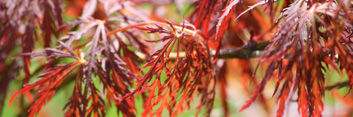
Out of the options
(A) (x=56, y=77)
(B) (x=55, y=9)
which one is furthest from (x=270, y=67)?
(B) (x=55, y=9)

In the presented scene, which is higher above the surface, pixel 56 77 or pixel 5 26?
pixel 5 26

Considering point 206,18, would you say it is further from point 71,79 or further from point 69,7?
point 69,7

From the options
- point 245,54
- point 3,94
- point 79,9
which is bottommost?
point 245,54

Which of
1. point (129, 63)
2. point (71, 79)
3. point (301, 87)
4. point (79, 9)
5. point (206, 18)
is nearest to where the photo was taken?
point (301, 87)

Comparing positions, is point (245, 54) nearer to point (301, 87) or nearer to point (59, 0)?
point (301, 87)

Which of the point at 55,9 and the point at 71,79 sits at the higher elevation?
the point at 55,9

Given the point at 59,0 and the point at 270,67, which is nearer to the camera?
the point at 270,67

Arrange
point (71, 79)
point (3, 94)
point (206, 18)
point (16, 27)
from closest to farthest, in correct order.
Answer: point (206, 18) → point (16, 27) → point (3, 94) → point (71, 79)

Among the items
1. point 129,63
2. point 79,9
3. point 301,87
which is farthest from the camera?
point 79,9

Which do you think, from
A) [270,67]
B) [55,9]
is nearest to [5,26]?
[55,9]
